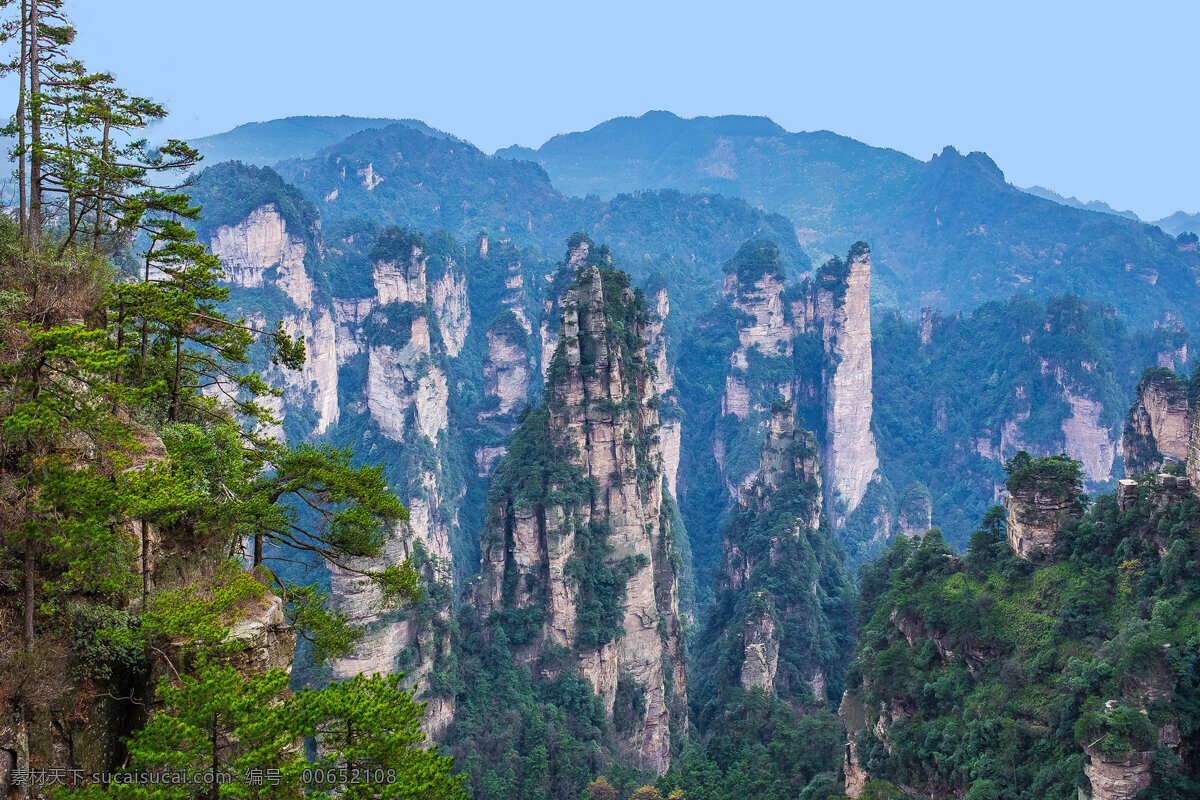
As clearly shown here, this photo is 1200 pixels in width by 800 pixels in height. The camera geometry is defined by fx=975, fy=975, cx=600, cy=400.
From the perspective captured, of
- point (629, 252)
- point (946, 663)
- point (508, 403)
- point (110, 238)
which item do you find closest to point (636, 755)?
point (946, 663)

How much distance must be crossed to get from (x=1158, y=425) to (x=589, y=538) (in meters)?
25.4

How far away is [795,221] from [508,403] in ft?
360

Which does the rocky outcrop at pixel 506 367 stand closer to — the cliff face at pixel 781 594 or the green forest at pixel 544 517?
the green forest at pixel 544 517

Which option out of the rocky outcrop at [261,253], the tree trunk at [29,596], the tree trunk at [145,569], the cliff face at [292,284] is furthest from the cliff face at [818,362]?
the tree trunk at [29,596]

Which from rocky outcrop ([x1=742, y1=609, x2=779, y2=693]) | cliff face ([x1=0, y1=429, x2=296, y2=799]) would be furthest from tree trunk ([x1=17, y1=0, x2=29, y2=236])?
rocky outcrop ([x1=742, y1=609, x2=779, y2=693])

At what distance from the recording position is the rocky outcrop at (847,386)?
254 ft

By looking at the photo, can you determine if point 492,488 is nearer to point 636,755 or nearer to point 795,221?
point 636,755

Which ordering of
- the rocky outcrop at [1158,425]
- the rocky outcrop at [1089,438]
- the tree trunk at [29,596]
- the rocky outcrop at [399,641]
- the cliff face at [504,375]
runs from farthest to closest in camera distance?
the cliff face at [504,375] < the rocky outcrop at [1089,438] < the rocky outcrop at [1158,425] < the rocky outcrop at [399,641] < the tree trunk at [29,596]

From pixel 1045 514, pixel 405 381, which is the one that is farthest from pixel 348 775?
pixel 405 381

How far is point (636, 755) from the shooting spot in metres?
37.8

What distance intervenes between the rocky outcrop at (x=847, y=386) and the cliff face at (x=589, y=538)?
3851 cm

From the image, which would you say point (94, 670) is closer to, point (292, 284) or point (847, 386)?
point (292, 284)

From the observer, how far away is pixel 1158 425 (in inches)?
1674

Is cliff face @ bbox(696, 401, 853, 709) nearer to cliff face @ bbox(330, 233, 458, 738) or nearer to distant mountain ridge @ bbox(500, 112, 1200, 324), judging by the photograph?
cliff face @ bbox(330, 233, 458, 738)
